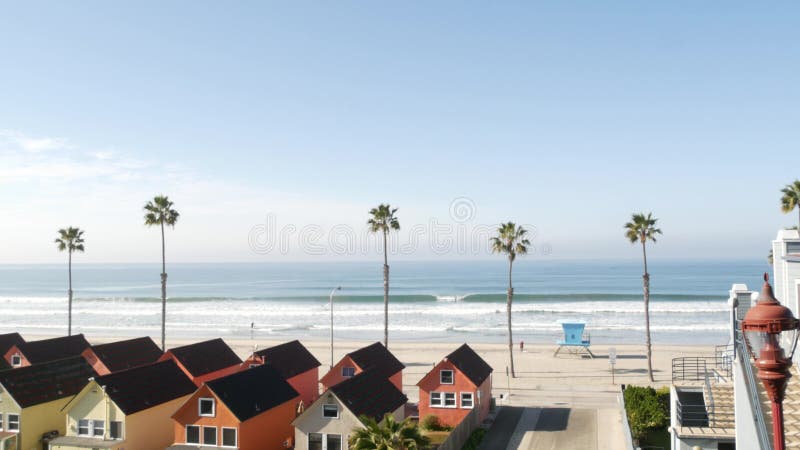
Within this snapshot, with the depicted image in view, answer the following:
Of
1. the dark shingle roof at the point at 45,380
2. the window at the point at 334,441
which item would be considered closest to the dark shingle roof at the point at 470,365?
the window at the point at 334,441

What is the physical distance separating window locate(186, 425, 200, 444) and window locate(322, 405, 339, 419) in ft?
20.9

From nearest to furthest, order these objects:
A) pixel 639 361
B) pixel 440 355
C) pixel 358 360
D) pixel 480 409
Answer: pixel 480 409 < pixel 358 360 < pixel 639 361 < pixel 440 355

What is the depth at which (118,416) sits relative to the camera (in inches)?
1248

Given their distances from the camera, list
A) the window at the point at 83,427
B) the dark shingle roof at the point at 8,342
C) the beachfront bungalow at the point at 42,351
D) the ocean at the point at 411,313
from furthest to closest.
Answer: the ocean at the point at 411,313, the dark shingle roof at the point at 8,342, the beachfront bungalow at the point at 42,351, the window at the point at 83,427

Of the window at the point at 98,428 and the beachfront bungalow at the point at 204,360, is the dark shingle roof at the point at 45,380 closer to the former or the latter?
A: the window at the point at 98,428

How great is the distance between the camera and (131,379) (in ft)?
112

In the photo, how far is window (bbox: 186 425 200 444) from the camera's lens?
31.1 meters

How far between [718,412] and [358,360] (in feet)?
79.8

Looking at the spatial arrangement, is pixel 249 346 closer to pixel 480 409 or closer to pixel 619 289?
pixel 480 409

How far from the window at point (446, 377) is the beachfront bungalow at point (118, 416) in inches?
629

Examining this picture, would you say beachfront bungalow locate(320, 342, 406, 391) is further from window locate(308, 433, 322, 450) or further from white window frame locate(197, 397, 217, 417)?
white window frame locate(197, 397, 217, 417)

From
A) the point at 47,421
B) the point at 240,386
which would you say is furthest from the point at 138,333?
the point at 240,386

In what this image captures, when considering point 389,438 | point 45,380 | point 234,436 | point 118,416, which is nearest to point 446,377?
point 389,438

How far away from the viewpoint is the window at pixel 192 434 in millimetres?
31141
